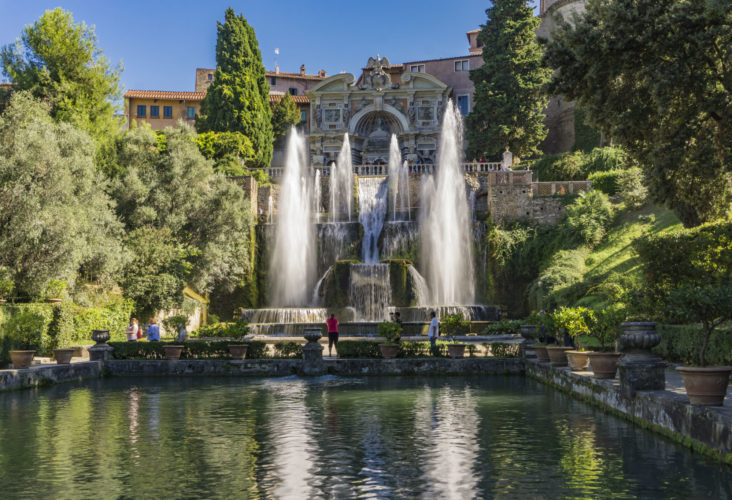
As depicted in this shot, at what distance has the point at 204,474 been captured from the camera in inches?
291

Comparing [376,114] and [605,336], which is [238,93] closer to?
[376,114]

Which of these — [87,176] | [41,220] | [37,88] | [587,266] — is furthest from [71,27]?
[587,266]

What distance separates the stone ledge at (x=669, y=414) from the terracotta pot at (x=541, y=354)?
385 centimetres

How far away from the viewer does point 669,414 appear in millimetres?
8789

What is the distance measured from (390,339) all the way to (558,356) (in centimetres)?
574

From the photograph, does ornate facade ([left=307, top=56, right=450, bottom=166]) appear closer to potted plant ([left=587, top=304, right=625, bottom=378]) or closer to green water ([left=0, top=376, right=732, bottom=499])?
potted plant ([left=587, top=304, right=625, bottom=378])

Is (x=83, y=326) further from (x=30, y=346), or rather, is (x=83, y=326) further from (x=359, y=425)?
(x=359, y=425)

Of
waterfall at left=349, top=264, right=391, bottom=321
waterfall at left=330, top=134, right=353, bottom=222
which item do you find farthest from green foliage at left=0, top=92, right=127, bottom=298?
waterfall at left=330, top=134, right=353, bottom=222

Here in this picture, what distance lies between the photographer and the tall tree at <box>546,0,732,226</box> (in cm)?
1291

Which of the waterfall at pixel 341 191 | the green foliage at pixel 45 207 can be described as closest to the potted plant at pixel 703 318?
the green foliage at pixel 45 207

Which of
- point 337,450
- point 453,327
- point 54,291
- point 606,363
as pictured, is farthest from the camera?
point 453,327

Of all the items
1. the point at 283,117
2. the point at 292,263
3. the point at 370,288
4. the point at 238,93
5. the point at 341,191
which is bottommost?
the point at 370,288

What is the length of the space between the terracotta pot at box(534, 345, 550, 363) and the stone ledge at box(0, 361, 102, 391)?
11.7 m

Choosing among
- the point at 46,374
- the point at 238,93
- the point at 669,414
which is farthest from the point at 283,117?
the point at 669,414
